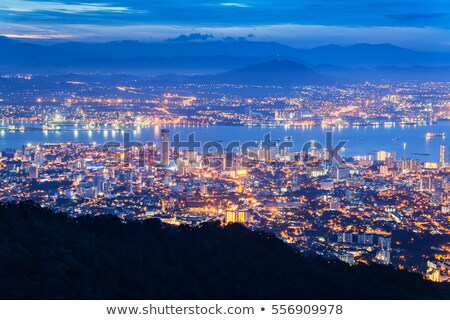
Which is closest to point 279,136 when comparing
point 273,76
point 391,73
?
point 273,76

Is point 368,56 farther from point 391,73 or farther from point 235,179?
point 235,179

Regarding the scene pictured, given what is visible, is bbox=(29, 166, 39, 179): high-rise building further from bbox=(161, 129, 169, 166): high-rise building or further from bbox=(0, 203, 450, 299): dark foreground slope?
bbox=(0, 203, 450, 299): dark foreground slope

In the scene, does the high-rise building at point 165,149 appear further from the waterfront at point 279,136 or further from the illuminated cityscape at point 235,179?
the waterfront at point 279,136

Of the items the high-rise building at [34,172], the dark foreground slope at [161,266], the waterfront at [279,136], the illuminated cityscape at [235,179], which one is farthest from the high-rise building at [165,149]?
the dark foreground slope at [161,266]

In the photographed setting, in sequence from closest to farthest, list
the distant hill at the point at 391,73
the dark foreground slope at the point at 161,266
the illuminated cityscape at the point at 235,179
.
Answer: the dark foreground slope at the point at 161,266 → the illuminated cityscape at the point at 235,179 → the distant hill at the point at 391,73

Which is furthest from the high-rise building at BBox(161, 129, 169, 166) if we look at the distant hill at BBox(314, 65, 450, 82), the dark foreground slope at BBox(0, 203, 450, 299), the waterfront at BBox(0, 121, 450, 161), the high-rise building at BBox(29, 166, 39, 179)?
the distant hill at BBox(314, 65, 450, 82)
